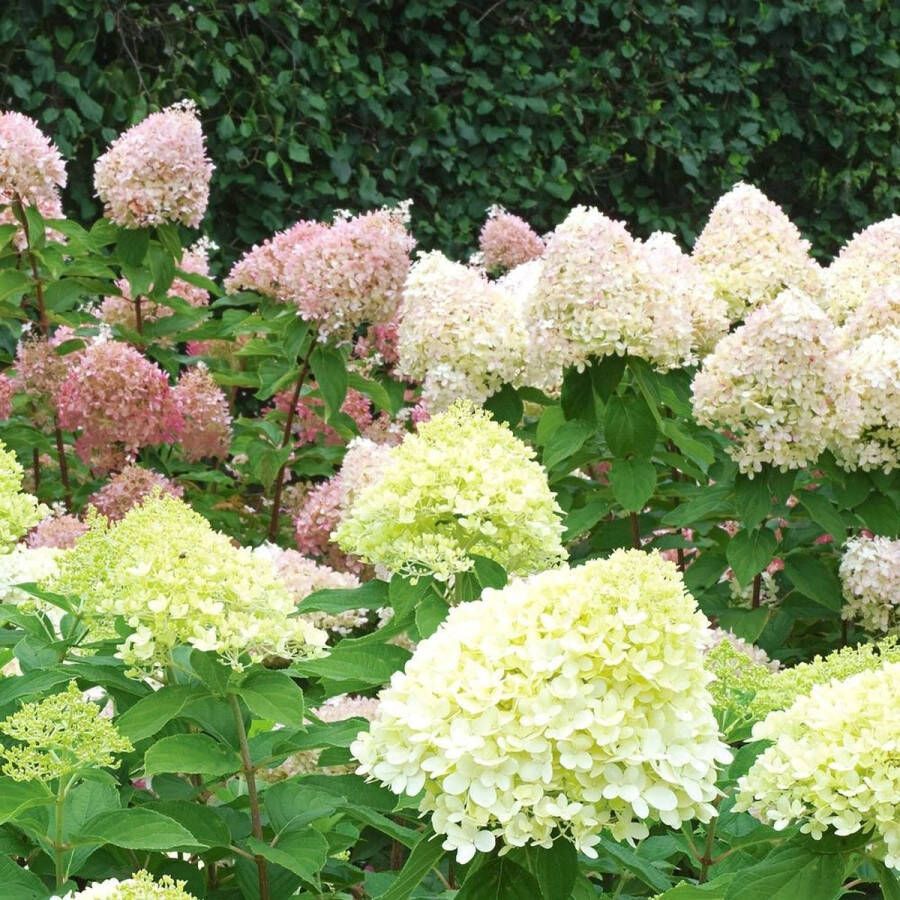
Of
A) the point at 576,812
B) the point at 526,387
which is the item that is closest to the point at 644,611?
the point at 576,812

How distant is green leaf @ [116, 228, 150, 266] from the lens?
425 cm

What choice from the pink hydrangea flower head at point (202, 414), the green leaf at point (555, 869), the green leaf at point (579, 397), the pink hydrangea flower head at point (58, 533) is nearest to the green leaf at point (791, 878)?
the green leaf at point (555, 869)

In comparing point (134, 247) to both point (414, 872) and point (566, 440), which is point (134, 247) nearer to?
point (566, 440)

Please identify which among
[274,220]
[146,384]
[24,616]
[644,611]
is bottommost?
[274,220]

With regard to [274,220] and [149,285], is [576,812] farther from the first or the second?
[274,220]

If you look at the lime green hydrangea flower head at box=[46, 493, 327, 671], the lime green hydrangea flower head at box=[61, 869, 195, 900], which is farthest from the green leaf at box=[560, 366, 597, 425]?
the lime green hydrangea flower head at box=[61, 869, 195, 900]

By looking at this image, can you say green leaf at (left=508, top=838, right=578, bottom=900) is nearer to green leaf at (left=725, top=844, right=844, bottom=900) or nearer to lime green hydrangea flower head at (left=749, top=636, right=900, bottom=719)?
green leaf at (left=725, top=844, right=844, bottom=900)

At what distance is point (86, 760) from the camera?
1684mm

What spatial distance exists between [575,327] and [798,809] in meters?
1.84

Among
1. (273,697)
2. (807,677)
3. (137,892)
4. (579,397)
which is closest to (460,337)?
(579,397)

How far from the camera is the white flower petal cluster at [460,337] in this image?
139 inches

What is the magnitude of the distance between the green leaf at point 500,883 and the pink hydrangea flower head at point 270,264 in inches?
110

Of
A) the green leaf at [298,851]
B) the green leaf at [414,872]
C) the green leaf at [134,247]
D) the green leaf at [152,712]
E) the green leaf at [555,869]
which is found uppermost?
the green leaf at [555,869]

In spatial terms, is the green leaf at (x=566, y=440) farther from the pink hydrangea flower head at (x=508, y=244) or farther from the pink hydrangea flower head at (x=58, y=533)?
the pink hydrangea flower head at (x=508, y=244)
